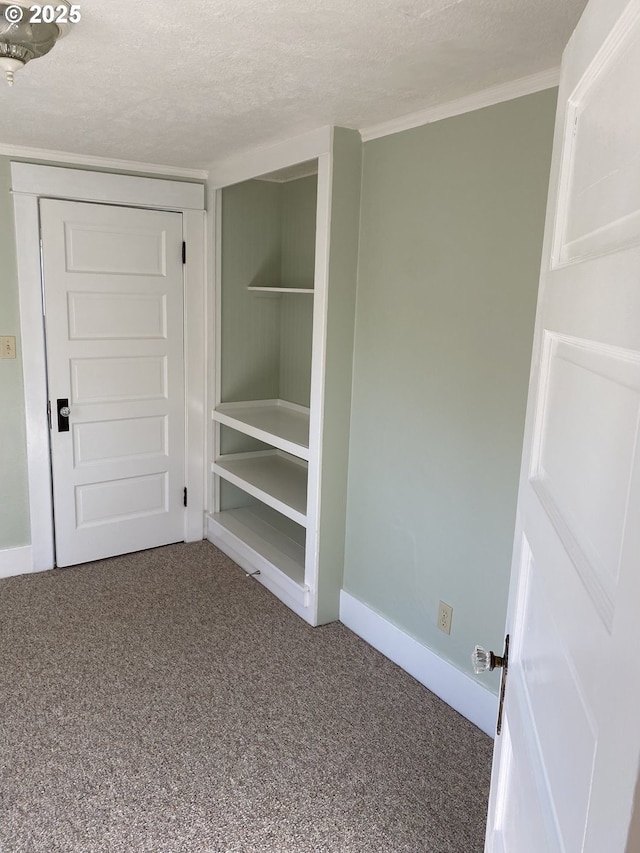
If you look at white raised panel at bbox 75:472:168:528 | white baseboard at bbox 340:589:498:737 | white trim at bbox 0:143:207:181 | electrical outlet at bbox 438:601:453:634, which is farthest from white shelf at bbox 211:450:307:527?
white trim at bbox 0:143:207:181

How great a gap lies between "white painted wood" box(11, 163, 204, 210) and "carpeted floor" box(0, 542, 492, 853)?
2073mm

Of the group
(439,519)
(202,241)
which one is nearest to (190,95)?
(202,241)

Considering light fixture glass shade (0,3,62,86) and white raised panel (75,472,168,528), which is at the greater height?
light fixture glass shade (0,3,62,86)

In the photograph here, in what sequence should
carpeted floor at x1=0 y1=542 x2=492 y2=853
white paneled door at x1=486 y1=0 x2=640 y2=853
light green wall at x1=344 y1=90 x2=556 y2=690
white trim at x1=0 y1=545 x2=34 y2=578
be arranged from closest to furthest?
white paneled door at x1=486 y1=0 x2=640 y2=853 < carpeted floor at x1=0 y1=542 x2=492 y2=853 < light green wall at x1=344 y1=90 x2=556 y2=690 < white trim at x1=0 y1=545 x2=34 y2=578

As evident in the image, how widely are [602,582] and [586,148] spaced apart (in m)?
0.61

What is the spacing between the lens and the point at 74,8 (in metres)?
1.53

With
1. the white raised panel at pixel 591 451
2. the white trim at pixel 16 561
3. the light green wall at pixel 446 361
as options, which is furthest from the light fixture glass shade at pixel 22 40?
the white trim at pixel 16 561

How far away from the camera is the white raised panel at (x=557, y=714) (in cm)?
68

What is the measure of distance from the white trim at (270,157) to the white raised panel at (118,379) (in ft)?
3.56

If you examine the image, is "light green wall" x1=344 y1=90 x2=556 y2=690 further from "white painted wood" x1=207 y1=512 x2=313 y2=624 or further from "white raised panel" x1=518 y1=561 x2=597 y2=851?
"white raised panel" x1=518 y1=561 x2=597 y2=851

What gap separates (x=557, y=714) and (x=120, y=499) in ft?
10.9

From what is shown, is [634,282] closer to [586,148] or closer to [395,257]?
[586,148]

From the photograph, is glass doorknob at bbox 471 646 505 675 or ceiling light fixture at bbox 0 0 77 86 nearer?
glass doorknob at bbox 471 646 505 675

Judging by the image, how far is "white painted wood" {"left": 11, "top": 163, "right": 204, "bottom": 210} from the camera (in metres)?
3.21
